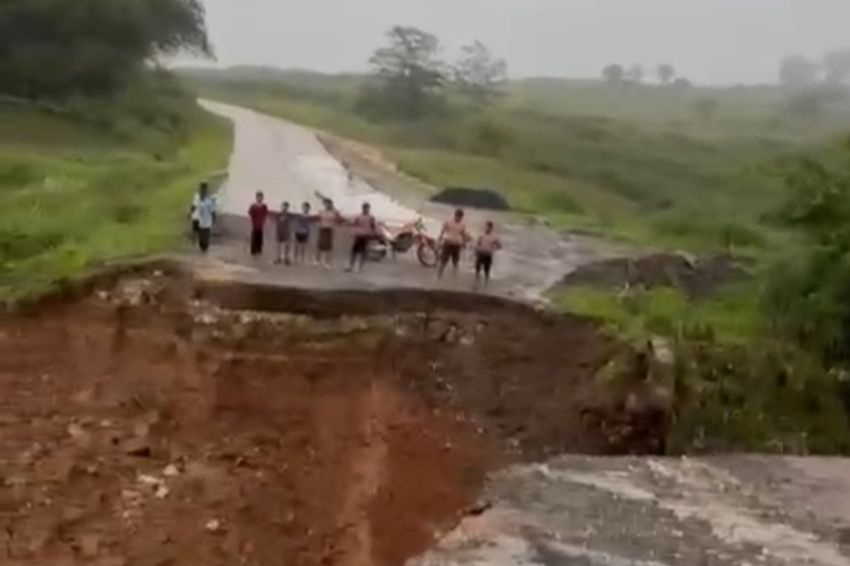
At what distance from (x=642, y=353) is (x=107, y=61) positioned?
2706cm

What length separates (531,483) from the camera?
9.94m

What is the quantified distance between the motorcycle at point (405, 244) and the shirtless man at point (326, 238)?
0.52 m

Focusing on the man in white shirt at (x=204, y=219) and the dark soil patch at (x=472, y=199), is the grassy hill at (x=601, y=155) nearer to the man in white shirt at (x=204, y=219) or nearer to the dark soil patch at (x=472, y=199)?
the dark soil patch at (x=472, y=199)

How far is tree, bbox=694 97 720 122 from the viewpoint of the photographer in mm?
82275

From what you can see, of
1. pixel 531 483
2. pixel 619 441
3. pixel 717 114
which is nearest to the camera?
pixel 531 483

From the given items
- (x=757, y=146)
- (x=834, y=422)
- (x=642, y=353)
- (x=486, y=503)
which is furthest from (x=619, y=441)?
(x=757, y=146)

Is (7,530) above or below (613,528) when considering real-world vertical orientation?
below

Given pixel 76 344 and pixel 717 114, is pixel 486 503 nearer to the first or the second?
pixel 76 344

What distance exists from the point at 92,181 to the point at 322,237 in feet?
27.3

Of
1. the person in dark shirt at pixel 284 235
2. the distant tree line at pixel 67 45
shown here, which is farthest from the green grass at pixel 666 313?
the distant tree line at pixel 67 45

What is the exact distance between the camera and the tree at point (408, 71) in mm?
62000

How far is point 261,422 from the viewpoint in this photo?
1492 cm

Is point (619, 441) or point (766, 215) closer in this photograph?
point (619, 441)

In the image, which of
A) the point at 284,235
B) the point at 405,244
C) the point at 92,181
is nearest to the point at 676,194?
the point at 92,181
